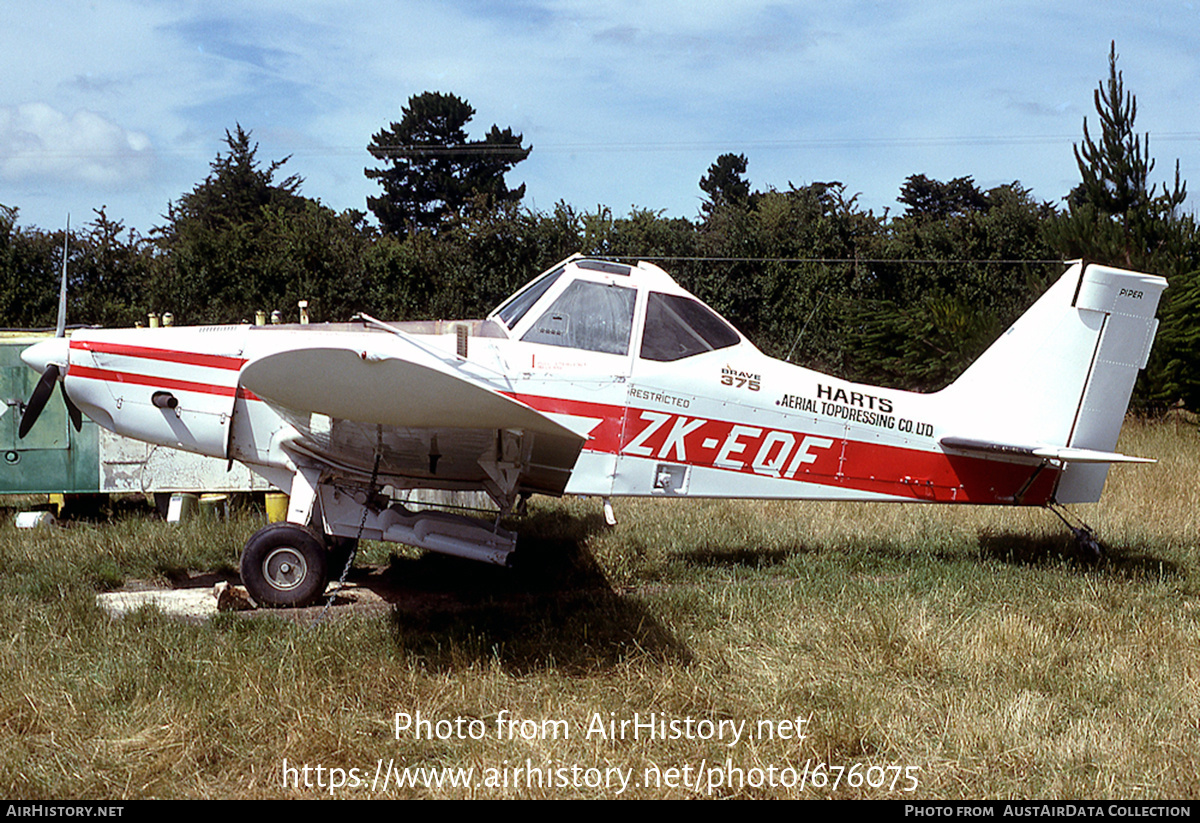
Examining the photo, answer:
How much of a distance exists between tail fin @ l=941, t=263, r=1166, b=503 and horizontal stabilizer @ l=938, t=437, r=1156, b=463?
0.11 meters

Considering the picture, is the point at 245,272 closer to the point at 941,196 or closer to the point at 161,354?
the point at 161,354

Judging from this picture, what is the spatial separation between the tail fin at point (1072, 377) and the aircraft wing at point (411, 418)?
11.7 feet

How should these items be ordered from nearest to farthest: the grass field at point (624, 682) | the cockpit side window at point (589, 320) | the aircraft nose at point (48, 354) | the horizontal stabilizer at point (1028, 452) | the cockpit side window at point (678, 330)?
the grass field at point (624, 682), the aircraft nose at point (48, 354), the cockpit side window at point (589, 320), the cockpit side window at point (678, 330), the horizontal stabilizer at point (1028, 452)

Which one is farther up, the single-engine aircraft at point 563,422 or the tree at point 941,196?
the tree at point 941,196

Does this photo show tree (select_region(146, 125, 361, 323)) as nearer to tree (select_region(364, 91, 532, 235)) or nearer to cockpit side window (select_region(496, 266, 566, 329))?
cockpit side window (select_region(496, 266, 566, 329))

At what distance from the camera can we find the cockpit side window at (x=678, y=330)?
6.26 meters

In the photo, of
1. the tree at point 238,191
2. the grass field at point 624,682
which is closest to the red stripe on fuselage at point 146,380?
the grass field at point 624,682

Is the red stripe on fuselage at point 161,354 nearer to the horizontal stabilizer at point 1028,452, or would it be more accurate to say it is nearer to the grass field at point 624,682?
the grass field at point 624,682

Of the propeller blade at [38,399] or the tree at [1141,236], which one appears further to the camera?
the tree at [1141,236]

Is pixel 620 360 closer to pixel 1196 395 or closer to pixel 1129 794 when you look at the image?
pixel 1129 794

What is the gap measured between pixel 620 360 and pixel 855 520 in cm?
423

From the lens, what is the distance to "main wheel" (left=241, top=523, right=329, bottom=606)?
592cm

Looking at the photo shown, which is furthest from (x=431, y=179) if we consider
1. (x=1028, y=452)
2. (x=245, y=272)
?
(x=1028, y=452)

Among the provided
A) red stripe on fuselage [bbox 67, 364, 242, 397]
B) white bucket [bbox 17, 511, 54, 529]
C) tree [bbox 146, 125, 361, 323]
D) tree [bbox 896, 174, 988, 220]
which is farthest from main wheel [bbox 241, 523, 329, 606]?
tree [bbox 896, 174, 988, 220]
